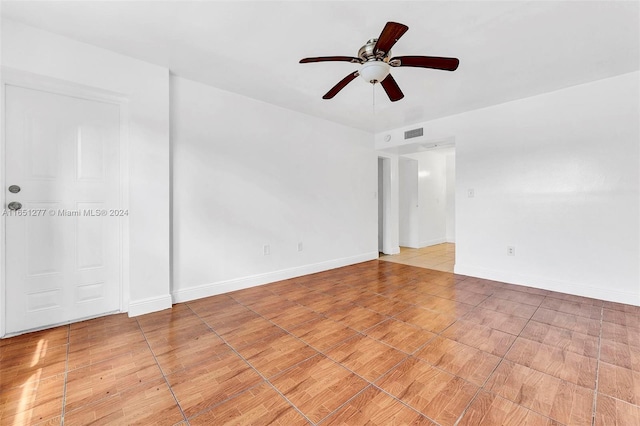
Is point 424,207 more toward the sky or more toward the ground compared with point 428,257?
more toward the sky

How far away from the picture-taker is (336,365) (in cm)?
179

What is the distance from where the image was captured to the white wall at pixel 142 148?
2334 millimetres

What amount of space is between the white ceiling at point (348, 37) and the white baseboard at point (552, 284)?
7.83ft

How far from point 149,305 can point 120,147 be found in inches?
62.7

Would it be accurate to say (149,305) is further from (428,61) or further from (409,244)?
(409,244)

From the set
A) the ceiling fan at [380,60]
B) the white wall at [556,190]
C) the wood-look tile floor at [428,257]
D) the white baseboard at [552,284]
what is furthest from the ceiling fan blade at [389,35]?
the wood-look tile floor at [428,257]

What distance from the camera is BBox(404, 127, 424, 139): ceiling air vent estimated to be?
14.8ft

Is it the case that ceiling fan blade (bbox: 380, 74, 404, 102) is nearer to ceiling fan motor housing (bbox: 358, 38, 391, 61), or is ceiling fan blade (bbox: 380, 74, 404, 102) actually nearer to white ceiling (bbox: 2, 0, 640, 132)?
ceiling fan motor housing (bbox: 358, 38, 391, 61)

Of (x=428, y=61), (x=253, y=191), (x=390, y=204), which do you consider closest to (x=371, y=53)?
(x=428, y=61)

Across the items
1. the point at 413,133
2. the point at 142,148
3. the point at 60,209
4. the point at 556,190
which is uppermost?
the point at 413,133

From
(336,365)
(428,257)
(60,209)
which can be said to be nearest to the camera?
(336,365)

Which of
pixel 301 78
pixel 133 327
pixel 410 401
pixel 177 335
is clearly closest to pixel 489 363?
pixel 410 401

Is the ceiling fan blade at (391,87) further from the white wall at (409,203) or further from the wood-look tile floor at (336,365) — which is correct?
the white wall at (409,203)

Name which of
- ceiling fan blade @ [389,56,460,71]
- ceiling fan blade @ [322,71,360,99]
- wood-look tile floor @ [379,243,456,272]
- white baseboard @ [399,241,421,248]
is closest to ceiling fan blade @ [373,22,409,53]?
ceiling fan blade @ [389,56,460,71]
